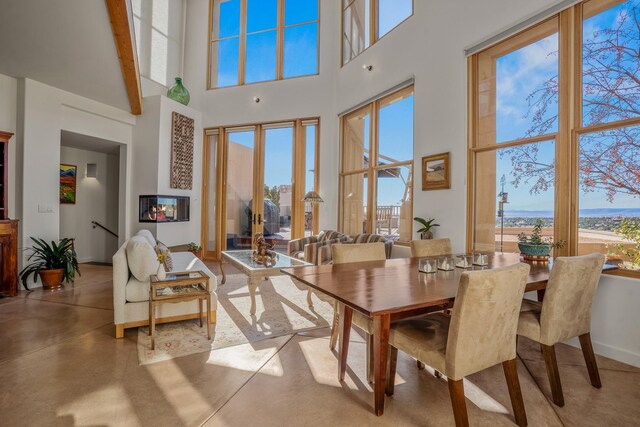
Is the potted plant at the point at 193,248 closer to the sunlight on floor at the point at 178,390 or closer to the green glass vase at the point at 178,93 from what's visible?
the green glass vase at the point at 178,93

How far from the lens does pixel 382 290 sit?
1.80 metres

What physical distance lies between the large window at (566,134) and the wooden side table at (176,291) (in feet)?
9.74

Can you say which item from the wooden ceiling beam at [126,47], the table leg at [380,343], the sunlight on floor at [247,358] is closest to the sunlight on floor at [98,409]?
the sunlight on floor at [247,358]

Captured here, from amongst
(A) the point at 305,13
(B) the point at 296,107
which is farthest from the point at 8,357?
(A) the point at 305,13

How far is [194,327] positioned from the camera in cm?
318

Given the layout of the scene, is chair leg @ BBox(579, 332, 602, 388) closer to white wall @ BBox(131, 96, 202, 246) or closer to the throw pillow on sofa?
the throw pillow on sofa

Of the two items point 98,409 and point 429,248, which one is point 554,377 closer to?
point 429,248

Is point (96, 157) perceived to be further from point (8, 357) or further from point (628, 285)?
point (628, 285)

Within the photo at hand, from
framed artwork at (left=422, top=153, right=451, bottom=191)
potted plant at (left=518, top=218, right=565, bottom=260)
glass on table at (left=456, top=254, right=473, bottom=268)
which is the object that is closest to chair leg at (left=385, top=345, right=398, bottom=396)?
glass on table at (left=456, top=254, right=473, bottom=268)

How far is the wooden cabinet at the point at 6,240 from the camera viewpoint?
13.4 feet

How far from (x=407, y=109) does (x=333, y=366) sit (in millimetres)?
3911

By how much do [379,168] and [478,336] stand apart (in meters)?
4.11

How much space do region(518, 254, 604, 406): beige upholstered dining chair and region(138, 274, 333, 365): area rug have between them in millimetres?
1858

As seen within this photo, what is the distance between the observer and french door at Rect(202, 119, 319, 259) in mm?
6762
